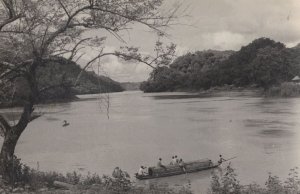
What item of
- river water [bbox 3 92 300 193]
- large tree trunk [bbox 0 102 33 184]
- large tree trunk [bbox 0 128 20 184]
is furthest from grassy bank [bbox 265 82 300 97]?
large tree trunk [bbox 0 128 20 184]

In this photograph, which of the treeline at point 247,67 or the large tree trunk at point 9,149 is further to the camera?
the treeline at point 247,67

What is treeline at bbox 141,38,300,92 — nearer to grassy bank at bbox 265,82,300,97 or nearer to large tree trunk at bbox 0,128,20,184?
grassy bank at bbox 265,82,300,97

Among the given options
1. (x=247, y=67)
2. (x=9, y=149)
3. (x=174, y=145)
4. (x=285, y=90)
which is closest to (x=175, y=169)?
(x=174, y=145)

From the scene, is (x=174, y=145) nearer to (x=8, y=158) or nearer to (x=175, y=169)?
(x=175, y=169)

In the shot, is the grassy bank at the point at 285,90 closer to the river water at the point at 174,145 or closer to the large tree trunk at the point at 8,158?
the river water at the point at 174,145

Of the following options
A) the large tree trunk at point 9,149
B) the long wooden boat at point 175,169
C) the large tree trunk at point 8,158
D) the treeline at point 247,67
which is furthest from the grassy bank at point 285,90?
the large tree trunk at point 8,158

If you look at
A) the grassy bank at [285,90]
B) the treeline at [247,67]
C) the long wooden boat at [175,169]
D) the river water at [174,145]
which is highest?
the treeline at [247,67]

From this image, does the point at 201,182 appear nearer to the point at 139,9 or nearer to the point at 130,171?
the point at 130,171
